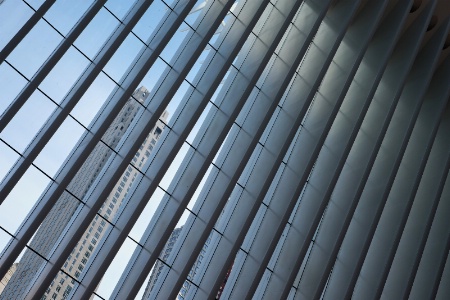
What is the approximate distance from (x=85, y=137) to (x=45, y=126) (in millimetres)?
607

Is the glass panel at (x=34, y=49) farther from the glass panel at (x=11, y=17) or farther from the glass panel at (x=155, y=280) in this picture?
the glass panel at (x=155, y=280)

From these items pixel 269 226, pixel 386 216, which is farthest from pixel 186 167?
pixel 386 216

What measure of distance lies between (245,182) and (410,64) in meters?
3.66

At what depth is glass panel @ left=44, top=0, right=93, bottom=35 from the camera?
845cm

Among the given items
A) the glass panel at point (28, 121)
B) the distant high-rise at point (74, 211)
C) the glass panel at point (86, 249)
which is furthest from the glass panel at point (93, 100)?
the glass panel at point (86, 249)

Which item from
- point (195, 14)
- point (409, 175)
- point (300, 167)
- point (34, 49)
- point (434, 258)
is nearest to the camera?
point (34, 49)

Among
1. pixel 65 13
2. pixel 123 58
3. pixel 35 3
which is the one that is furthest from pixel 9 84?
pixel 123 58

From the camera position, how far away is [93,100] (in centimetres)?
891

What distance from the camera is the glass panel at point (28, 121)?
7895mm

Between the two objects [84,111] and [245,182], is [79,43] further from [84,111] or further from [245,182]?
[245,182]

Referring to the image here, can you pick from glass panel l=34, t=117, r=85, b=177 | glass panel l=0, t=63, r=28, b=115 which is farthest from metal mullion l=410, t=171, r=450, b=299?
glass panel l=0, t=63, r=28, b=115

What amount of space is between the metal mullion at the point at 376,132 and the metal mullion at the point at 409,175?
531 mm

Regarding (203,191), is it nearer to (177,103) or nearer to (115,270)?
(177,103)

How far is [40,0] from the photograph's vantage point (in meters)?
7.93
